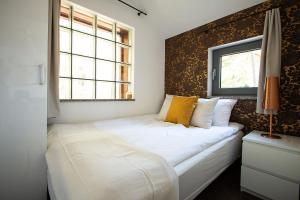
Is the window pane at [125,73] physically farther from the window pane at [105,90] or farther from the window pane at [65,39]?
the window pane at [65,39]

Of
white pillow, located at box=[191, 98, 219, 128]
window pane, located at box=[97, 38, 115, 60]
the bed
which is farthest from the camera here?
window pane, located at box=[97, 38, 115, 60]

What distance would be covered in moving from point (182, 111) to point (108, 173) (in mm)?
1401

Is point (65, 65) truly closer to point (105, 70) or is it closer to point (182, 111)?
point (105, 70)

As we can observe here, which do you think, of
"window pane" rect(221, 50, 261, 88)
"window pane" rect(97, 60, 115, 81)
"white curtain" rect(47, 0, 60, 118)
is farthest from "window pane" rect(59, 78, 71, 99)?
"window pane" rect(221, 50, 261, 88)

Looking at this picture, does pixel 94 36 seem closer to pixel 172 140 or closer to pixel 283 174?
pixel 172 140

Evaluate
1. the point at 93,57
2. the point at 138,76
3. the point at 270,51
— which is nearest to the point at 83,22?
the point at 93,57

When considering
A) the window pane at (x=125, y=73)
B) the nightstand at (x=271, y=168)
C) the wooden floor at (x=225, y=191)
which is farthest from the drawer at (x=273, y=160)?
the window pane at (x=125, y=73)

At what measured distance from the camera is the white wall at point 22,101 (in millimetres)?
961

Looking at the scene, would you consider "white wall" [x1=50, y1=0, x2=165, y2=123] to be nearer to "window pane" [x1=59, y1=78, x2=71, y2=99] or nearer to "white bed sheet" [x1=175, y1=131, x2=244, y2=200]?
"window pane" [x1=59, y1=78, x2=71, y2=99]

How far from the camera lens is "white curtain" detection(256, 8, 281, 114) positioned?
1619 millimetres

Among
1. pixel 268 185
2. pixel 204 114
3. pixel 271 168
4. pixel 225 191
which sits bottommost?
pixel 225 191

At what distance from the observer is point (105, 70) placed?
234 cm

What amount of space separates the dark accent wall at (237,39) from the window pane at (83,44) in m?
1.52

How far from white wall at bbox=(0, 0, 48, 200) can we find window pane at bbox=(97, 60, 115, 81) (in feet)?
3.84
